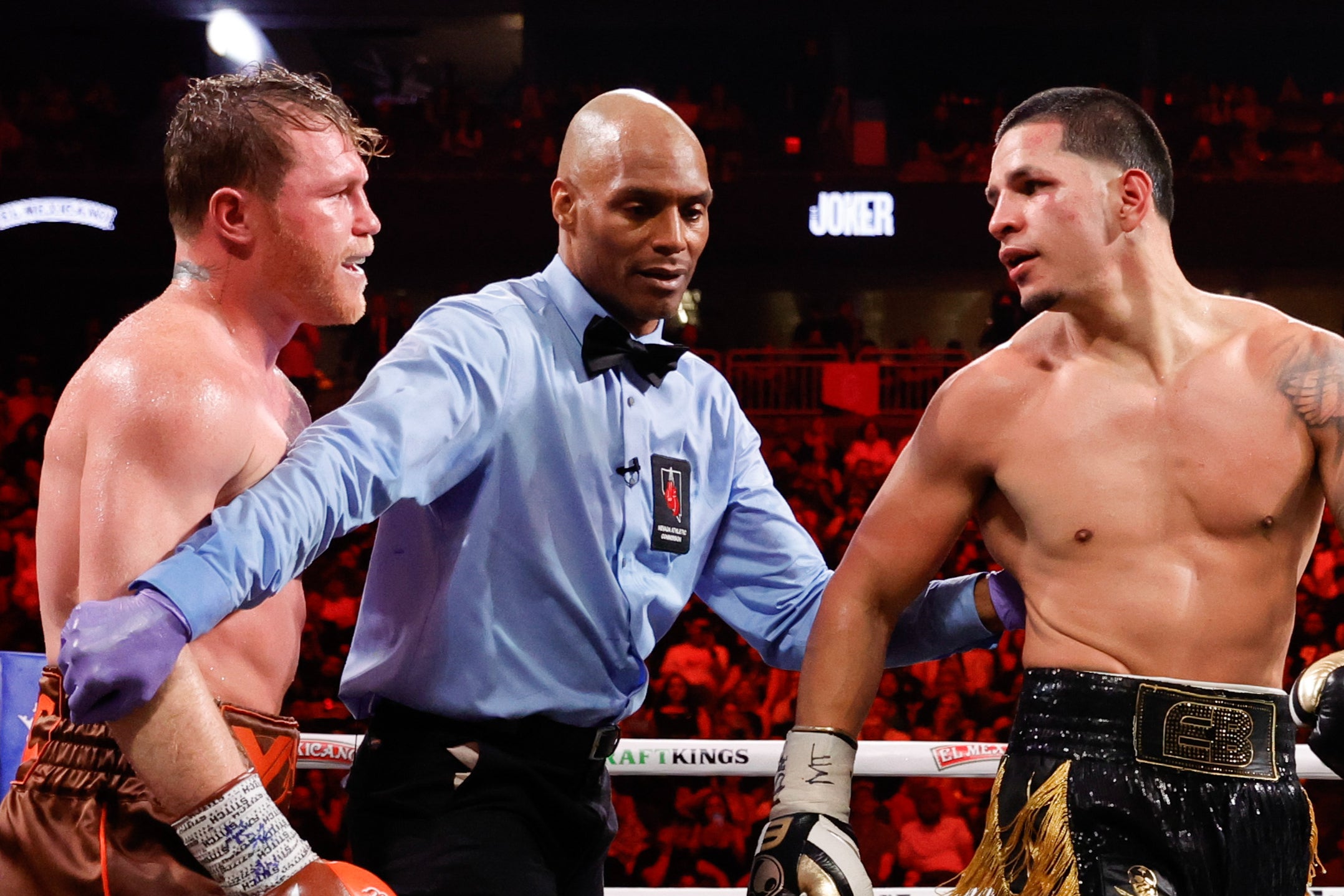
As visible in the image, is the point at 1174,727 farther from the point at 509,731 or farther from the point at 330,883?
the point at 330,883

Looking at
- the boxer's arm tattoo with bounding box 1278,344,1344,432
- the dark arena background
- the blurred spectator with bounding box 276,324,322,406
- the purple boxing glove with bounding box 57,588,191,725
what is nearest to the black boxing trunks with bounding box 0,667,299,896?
the purple boxing glove with bounding box 57,588,191,725

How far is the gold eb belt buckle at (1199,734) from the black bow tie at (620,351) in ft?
2.97

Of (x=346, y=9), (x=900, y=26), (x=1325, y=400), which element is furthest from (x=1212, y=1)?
(x=1325, y=400)

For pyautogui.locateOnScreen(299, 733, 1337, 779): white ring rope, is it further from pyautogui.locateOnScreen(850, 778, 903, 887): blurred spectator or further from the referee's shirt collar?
pyautogui.locateOnScreen(850, 778, 903, 887): blurred spectator

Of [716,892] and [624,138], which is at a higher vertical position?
[624,138]

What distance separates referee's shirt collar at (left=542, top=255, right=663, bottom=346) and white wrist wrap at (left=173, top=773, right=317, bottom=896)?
0.97 m

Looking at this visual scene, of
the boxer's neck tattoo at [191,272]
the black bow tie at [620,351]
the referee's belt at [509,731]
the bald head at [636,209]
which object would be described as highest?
the bald head at [636,209]

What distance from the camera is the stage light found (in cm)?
1391

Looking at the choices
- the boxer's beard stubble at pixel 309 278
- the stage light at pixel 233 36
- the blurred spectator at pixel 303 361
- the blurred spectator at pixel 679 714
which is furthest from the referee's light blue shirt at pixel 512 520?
the stage light at pixel 233 36

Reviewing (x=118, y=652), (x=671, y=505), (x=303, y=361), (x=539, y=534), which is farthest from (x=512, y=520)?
(x=303, y=361)

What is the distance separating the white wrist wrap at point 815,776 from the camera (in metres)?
1.97

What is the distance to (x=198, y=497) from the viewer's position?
1.60 m

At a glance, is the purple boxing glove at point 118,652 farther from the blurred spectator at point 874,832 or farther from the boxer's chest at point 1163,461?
the blurred spectator at point 874,832

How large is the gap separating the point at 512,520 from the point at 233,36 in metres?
13.5
